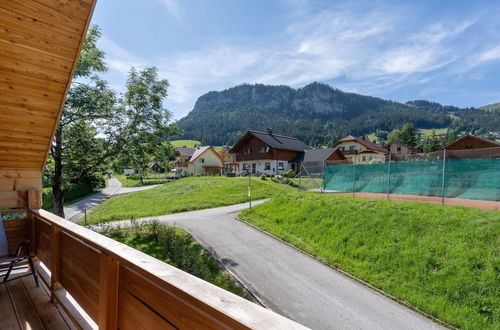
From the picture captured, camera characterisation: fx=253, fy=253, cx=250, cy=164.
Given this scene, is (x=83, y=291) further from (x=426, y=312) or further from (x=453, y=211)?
(x=453, y=211)

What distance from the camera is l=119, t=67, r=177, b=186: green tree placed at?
9.30 m

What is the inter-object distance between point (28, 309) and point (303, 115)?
158 m

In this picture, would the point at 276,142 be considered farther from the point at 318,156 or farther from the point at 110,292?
the point at 110,292

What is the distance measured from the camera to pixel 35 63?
3145 mm

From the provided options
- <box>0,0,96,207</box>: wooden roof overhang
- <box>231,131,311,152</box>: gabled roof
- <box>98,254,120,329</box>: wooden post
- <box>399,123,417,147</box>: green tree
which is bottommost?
<box>98,254,120,329</box>: wooden post

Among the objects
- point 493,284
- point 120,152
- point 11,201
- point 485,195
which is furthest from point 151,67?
point 485,195

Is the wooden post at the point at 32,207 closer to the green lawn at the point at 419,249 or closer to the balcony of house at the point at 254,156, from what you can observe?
the green lawn at the point at 419,249

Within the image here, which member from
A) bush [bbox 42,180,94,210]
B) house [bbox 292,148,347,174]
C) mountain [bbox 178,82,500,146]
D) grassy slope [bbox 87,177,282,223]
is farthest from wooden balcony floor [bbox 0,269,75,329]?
mountain [bbox 178,82,500,146]

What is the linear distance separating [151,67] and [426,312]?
1100 cm

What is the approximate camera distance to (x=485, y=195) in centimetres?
813

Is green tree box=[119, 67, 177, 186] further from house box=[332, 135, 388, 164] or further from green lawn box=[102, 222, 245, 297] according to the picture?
house box=[332, 135, 388, 164]

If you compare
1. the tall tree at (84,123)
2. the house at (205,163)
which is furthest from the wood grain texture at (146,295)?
the house at (205,163)

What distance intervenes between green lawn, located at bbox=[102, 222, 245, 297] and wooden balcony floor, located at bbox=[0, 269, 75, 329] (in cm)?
345

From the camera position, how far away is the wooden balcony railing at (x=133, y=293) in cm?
91
